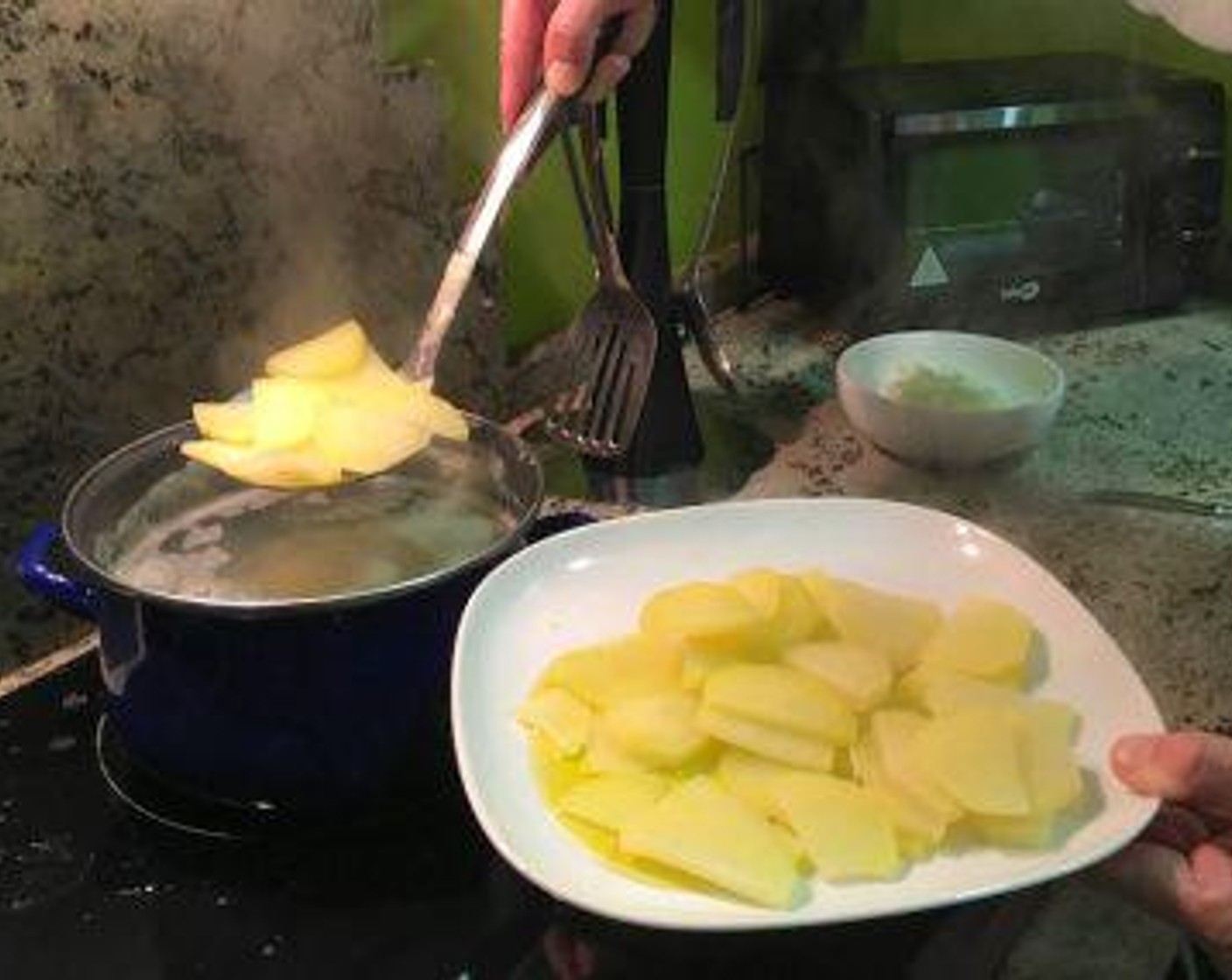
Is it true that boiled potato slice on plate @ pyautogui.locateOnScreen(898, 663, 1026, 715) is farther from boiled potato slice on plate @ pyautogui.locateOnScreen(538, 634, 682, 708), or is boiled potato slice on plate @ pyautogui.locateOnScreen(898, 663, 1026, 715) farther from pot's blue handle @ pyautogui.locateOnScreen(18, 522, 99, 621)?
pot's blue handle @ pyautogui.locateOnScreen(18, 522, 99, 621)

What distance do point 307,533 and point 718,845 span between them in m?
0.30

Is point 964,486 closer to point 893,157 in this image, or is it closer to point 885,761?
→ point 893,157

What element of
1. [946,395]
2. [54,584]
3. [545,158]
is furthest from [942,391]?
[54,584]

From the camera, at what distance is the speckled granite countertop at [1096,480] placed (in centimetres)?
80

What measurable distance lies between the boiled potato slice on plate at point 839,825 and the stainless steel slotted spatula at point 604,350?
0.48 m

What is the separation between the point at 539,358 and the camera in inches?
49.1

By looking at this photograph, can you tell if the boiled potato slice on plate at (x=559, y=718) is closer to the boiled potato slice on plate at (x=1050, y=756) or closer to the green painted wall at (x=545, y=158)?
the boiled potato slice on plate at (x=1050, y=756)

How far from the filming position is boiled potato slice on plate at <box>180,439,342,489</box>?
0.75m

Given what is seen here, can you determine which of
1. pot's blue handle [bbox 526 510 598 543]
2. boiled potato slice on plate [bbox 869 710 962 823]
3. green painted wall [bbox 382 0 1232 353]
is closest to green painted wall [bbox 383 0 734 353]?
green painted wall [bbox 382 0 1232 353]

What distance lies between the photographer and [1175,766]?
593mm

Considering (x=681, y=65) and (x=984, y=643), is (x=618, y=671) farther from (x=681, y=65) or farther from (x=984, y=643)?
(x=681, y=65)

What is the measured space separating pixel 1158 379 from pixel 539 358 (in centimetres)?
54

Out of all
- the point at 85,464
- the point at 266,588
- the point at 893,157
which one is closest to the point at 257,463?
the point at 266,588

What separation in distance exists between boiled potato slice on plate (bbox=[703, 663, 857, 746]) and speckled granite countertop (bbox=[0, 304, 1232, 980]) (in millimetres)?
176
